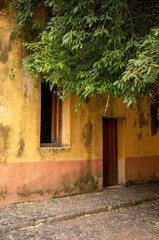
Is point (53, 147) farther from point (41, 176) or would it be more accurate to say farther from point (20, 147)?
point (20, 147)

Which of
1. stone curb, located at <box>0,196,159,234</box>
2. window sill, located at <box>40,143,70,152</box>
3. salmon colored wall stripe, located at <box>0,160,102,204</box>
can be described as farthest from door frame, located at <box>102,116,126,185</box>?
window sill, located at <box>40,143,70,152</box>

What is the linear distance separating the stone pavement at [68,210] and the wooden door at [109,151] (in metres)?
1.27

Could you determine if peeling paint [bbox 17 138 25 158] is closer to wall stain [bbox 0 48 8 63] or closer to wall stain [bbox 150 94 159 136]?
wall stain [bbox 0 48 8 63]

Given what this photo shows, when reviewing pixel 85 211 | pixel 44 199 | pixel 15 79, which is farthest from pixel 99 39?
pixel 44 199

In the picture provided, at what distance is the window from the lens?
783 cm

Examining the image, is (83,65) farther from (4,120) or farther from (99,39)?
(4,120)

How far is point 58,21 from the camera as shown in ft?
18.0

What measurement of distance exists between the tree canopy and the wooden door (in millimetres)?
3829

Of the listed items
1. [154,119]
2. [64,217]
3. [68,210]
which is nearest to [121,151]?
[154,119]

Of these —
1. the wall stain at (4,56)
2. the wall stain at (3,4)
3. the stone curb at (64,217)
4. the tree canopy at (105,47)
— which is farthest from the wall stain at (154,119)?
the wall stain at (3,4)

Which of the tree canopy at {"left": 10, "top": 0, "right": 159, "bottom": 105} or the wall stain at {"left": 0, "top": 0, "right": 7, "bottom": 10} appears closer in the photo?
the tree canopy at {"left": 10, "top": 0, "right": 159, "bottom": 105}

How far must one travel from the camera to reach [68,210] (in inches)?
242

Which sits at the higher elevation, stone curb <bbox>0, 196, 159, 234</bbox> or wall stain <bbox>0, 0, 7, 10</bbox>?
wall stain <bbox>0, 0, 7, 10</bbox>

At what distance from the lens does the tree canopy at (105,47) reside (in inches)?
177
